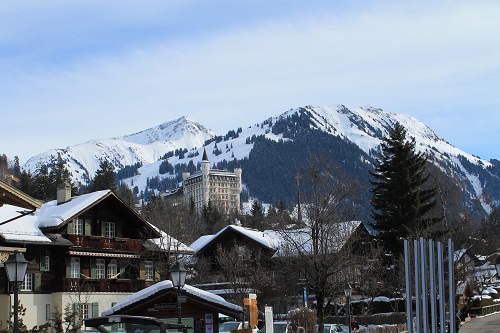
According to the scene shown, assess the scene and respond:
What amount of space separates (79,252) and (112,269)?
167 inches

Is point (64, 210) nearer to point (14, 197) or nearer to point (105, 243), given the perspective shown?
point (105, 243)

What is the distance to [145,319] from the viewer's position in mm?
16109

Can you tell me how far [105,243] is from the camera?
55.5 meters

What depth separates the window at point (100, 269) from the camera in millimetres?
55938

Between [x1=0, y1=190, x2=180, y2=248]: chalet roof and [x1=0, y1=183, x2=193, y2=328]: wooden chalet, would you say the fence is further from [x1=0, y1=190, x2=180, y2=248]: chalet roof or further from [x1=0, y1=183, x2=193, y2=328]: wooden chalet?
[x1=0, y1=190, x2=180, y2=248]: chalet roof

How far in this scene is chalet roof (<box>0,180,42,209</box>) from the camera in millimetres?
23469

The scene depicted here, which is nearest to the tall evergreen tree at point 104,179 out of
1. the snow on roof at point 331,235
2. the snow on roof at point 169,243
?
the snow on roof at point 169,243

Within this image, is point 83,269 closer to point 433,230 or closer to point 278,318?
point 278,318

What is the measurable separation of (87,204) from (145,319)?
38616 mm

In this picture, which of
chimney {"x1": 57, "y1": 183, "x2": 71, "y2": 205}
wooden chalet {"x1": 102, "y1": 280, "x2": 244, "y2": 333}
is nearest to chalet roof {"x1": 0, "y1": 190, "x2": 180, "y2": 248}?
chimney {"x1": 57, "y1": 183, "x2": 71, "y2": 205}

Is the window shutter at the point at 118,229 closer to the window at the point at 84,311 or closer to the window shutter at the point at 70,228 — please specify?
the window shutter at the point at 70,228

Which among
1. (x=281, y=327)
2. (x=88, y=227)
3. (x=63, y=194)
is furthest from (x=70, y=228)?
(x=281, y=327)

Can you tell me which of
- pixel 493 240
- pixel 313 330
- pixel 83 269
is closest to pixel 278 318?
pixel 313 330

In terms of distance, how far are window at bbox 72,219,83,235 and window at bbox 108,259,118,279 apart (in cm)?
360
